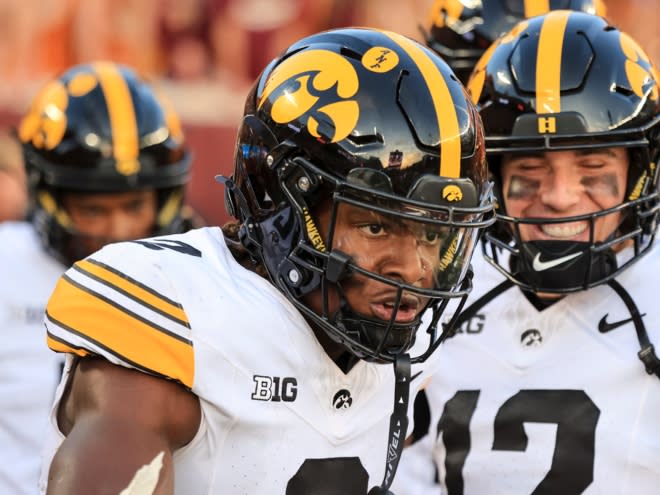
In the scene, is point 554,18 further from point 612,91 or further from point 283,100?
point 283,100

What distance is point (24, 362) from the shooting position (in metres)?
3.87

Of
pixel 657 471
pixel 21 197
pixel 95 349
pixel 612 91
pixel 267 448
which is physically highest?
pixel 612 91

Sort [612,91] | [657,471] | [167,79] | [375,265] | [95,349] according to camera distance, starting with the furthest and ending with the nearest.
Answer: [167,79], [612,91], [657,471], [375,265], [95,349]

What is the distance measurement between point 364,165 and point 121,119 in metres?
2.27

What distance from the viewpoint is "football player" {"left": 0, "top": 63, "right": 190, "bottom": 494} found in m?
3.79

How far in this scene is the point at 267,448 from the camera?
2.20 m

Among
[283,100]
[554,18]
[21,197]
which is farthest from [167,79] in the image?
[283,100]

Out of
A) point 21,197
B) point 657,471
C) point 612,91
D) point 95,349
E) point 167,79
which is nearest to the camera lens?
point 95,349

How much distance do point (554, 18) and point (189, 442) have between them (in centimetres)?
142

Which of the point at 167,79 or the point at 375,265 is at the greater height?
the point at 375,265

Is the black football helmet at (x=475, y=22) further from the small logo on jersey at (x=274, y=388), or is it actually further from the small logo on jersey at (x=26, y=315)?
the small logo on jersey at (x=274, y=388)

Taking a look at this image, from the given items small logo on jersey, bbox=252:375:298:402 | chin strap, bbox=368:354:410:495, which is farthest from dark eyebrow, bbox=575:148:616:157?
small logo on jersey, bbox=252:375:298:402

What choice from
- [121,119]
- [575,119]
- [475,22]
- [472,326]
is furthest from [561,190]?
[121,119]

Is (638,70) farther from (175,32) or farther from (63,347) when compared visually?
(175,32)
